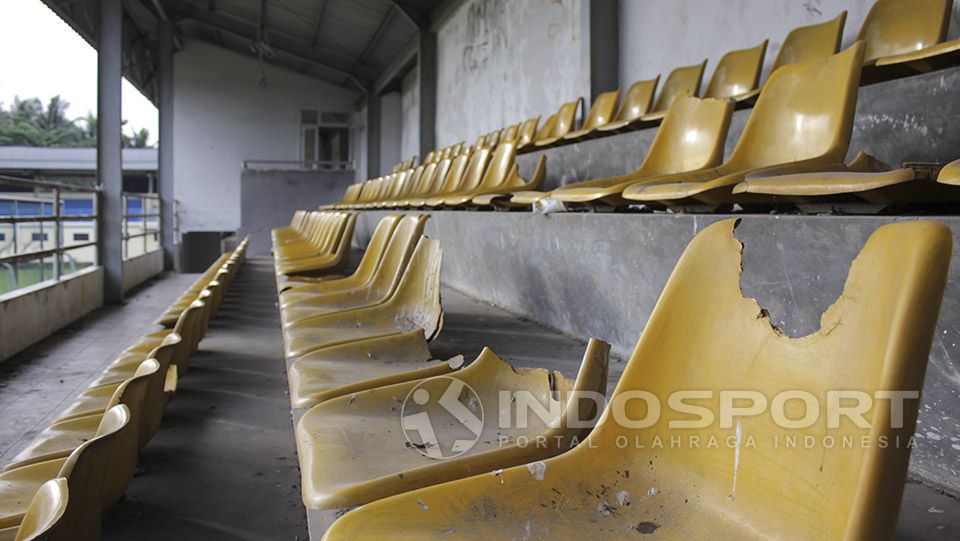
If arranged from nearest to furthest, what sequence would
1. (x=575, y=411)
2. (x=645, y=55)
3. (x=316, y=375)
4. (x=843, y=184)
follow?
(x=575, y=411)
(x=843, y=184)
(x=316, y=375)
(x=645, y=55)

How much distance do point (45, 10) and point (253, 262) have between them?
499 cm

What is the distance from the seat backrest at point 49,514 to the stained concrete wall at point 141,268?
10181 millimetres

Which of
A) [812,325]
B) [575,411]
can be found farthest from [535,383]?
[812,325]

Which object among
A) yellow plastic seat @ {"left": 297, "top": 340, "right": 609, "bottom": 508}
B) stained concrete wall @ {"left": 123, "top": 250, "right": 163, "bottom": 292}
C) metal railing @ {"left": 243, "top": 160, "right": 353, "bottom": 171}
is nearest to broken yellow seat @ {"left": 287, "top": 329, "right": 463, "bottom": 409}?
yellow plastic seat @ {"left": 297, "top": 340, "right": 609, "bottom": 508}

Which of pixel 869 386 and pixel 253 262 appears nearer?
pixel 869 386

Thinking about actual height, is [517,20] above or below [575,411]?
above

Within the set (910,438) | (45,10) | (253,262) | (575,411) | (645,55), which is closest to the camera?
(910,438)

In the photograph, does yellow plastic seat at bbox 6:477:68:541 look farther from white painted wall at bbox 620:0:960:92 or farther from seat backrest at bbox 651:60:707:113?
seat backrest at bbox 651:60:707:113

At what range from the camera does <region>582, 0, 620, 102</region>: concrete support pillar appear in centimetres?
607

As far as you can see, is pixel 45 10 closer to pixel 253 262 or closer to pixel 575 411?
pixel 253 262

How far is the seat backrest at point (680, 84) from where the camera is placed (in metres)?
4.58

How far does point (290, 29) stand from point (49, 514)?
15773 millimetres

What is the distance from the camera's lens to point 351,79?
1883 cm
